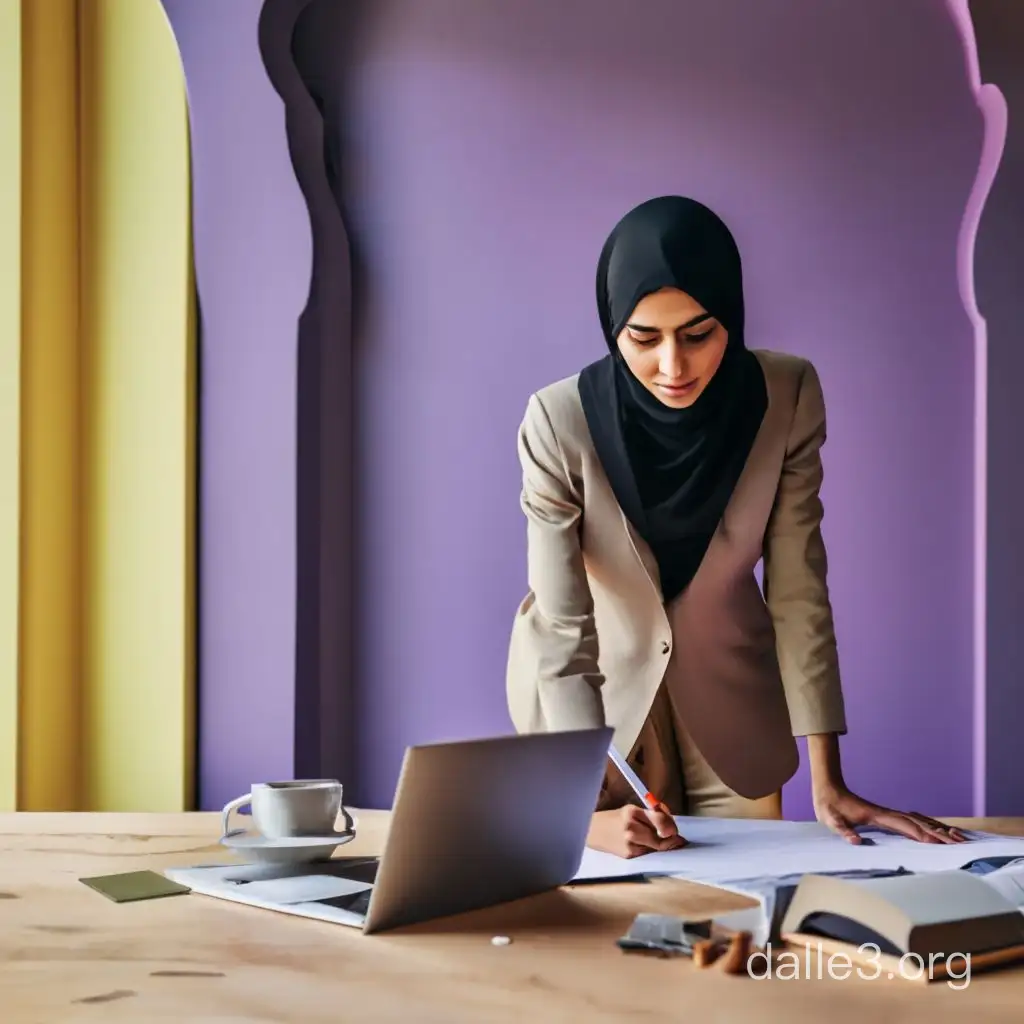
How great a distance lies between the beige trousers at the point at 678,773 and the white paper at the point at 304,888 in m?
0.85

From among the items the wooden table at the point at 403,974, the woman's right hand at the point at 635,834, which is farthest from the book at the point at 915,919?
the woman's right hand at the point at 635,834

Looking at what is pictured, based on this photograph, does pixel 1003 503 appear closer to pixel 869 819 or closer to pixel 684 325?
pixel 684 325

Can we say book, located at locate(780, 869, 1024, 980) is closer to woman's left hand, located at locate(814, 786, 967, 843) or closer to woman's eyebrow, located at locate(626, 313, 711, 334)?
woman's left hand, located at locate(814, 786, 967, 843)

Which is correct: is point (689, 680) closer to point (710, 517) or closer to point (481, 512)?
point (710, 517)

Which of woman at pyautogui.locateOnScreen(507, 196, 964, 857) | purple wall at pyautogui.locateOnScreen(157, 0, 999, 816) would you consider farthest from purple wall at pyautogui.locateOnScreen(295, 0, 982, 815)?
woman at pyautogui.locateOnScreen(507, 196, 964, 857)

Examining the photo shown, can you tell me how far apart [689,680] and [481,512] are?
3.45 feet

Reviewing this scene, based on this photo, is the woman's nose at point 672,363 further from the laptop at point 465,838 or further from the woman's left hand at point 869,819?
the laptop at point 465,838

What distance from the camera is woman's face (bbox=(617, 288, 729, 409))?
189cm

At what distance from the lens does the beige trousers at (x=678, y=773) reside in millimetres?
1938

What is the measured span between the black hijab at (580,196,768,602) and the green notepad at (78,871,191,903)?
Result: 0.97 meters

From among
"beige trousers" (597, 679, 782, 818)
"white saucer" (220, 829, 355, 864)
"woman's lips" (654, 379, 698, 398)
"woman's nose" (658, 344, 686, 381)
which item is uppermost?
"woman's nose" (658, 344, 686, 381)

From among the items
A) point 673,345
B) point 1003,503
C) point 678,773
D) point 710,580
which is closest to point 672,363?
point 673,345

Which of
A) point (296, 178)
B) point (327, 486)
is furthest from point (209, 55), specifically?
point (327, 486)

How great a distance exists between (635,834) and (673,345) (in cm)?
85
